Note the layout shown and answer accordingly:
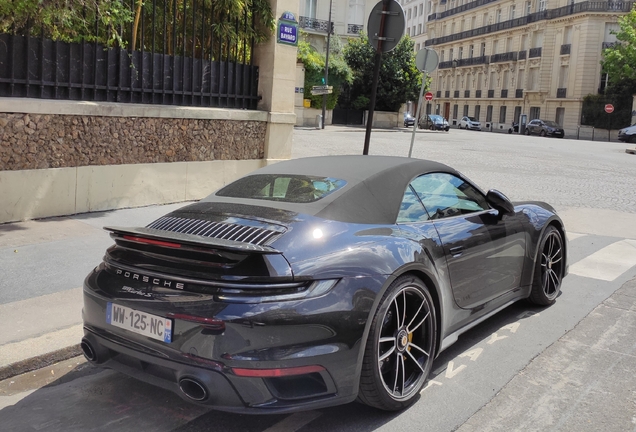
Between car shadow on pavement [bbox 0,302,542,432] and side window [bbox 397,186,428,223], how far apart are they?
106 centimetres

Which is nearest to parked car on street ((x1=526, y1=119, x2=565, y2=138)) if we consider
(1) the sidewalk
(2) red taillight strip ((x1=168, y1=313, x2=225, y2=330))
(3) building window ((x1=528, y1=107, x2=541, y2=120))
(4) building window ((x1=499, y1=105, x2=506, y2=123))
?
(3) building window ((x1=528, y1=107, x2=541, y2=120))

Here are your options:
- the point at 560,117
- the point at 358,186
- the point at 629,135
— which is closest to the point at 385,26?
the point at 358,186

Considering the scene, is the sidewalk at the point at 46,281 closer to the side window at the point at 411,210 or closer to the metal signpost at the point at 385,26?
the side window at the point at 411,210

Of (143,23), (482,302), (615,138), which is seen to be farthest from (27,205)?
(615,138)

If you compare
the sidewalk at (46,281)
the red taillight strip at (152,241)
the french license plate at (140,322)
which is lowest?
the sidewalk at (46,281)

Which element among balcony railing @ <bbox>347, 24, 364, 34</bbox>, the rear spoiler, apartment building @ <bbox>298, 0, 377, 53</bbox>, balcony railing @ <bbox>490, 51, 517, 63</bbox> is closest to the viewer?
the rear spoiler

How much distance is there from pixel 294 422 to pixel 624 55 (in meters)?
56.5

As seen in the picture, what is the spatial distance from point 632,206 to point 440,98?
78.0 metres

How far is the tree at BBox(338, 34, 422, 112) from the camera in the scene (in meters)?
49.0

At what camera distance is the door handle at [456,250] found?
14.1 feet

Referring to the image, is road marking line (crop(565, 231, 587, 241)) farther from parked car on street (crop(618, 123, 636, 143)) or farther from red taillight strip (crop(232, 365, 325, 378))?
parked car on street (crop(618, 123, 636, 143))

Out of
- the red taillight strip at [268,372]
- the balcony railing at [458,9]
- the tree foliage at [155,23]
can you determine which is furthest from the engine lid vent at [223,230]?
the balcony railing at [458,9]

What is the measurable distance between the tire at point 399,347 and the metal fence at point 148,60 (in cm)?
615

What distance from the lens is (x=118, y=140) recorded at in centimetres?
910
